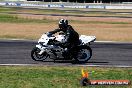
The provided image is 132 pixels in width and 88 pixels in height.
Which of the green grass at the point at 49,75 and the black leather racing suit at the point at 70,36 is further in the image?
the black leather racing suit at the point at 70,36

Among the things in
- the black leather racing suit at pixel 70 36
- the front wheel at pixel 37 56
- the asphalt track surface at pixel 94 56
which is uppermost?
the black leather racing suit at pixel 70 36

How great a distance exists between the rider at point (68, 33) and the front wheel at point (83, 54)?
1.56 feet

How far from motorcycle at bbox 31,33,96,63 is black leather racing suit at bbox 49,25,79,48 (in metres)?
0.17

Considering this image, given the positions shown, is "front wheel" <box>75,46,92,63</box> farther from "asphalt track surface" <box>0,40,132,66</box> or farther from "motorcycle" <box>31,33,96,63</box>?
"asphalt track surface" <box>0,40,132,66</box>

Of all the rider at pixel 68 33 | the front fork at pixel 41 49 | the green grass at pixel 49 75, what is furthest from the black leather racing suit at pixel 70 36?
the green grass at pixel 49 75

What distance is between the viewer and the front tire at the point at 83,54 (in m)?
18.3

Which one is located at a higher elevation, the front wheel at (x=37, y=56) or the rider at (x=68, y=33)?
the rider at (x=68, y=33)

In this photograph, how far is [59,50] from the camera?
18.1m

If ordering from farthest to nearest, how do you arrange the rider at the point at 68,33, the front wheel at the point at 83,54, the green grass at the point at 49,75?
the front wheel at the point at 83,54
the rider at the point at 68,33
the green grass at the point at 49,75

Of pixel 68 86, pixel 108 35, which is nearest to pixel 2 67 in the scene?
pixel 68 86

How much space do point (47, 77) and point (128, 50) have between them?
10350 millimetres

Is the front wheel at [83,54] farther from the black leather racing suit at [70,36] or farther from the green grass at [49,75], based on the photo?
the green grass at [49,75]

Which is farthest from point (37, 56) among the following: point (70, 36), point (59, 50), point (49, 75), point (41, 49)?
point (49, 75)

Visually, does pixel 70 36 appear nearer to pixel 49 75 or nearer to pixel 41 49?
pixel 41 49
